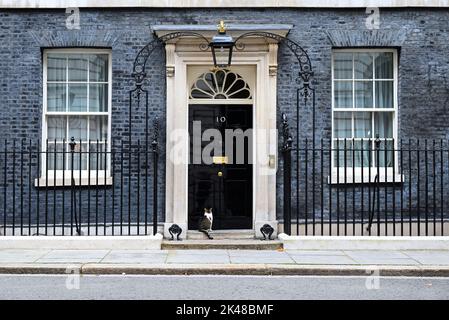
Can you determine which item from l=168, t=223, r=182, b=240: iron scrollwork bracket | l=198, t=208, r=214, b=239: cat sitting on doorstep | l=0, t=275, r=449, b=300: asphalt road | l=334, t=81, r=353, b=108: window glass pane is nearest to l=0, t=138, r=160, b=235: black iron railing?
l=168, t=223, r=182, b=240: iron scrollwork bracket

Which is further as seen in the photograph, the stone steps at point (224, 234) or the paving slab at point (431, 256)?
the stone steps at point (224, 234)

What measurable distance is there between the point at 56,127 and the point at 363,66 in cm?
586

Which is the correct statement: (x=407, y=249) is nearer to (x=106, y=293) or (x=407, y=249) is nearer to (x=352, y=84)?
(x=352, y=84)

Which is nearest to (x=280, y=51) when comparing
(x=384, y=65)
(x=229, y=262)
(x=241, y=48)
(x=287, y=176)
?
(x=241, y=48)

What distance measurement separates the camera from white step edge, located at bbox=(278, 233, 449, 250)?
36.8 ft

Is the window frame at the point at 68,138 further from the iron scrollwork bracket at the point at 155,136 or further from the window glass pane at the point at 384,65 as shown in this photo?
the window glass pane at the point at 384,65

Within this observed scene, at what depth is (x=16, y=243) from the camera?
11.1 metres

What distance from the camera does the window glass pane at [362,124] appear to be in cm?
1297

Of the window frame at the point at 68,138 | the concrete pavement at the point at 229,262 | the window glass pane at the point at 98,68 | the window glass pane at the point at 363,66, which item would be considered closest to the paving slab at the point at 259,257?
the concrete pavement at the point at 229,262

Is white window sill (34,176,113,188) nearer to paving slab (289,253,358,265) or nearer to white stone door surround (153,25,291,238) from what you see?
white stone door surround (153,25,291,238)

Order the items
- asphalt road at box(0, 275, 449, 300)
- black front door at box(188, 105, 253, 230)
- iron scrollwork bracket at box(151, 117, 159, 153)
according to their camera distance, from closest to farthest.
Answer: asphalt road at box(0, 275, 449, 300)
iron scrollwork bracket at box(151, 117, 159, 153)
black front door at box(188, 105, 253, 230)

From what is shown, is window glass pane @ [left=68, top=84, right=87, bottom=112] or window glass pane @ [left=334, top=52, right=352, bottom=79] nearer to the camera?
window glass pane @ [left=68, top=84, right=87, bottom=112]

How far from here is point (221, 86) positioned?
12.8 m

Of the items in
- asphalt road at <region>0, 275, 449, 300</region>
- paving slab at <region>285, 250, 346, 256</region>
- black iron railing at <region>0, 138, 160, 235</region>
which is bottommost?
asphalt road at <region>0, 275, 449, 300</region>
